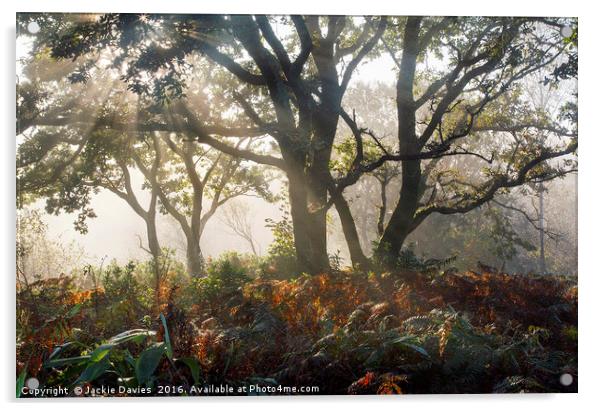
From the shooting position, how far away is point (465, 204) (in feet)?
28.2

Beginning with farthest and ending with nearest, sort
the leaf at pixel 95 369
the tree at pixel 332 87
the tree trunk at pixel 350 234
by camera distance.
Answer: the tree trunk at pixel 350 234
the tree at pixel 332 87
the leaf at pixel 95 369

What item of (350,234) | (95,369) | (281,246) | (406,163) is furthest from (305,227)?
(95,369)

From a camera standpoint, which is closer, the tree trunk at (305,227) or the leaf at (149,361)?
the leaf at (149,361)

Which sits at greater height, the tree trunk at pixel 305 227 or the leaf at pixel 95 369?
the tree trunk at pixel 305 227

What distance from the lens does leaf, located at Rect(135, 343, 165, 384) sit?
4793 millimetres

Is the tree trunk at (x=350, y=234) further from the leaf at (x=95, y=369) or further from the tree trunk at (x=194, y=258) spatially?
the leaf at (x=95, y=369)

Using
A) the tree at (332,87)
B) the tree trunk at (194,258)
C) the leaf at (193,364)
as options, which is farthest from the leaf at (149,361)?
the tree at (332,87)

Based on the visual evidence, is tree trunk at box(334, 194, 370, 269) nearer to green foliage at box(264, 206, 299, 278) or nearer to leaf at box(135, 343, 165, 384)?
green foliage at box(264, 206, 299, 278)

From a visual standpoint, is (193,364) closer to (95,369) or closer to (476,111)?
(95,369)

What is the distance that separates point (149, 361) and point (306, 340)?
4.77 feet

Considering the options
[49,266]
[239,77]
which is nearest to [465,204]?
[239,77]

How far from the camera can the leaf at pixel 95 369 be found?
193 inches

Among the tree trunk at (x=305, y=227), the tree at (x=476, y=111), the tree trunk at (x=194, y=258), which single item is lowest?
the tree trunk at (x=194, y=258)

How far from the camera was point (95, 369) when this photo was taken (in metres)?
4.91
